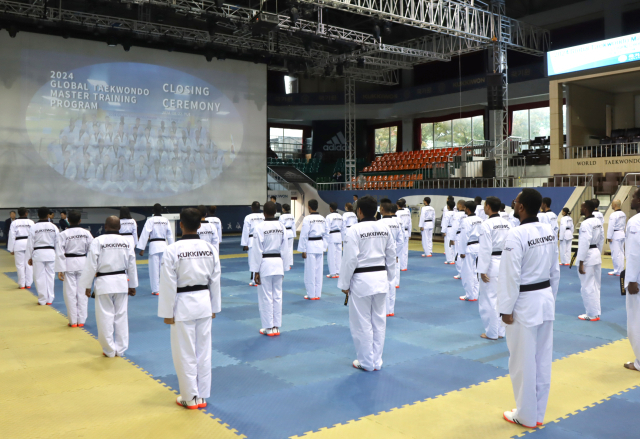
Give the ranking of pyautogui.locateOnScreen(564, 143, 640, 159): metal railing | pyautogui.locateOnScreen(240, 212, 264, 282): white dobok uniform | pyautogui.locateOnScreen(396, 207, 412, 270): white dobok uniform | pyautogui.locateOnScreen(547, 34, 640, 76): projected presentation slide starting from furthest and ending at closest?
pyautogui.locateOnScreen(564, 143, 640, 159): metal railing
pyautogui.locateOnScreen(547, 34, 640, 76): projected presentation slide
pyautogui.locateOnScreen(396, 207, 412, 270): white dobok uniform
pyautogui.locateOnScreen(240, 212, 264, 282): white dobok uniform

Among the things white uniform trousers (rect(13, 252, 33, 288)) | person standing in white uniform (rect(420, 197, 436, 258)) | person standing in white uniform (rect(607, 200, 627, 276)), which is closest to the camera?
white uniform trousers (rect(13, 252, 33, 288))

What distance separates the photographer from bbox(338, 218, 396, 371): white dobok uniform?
526cm

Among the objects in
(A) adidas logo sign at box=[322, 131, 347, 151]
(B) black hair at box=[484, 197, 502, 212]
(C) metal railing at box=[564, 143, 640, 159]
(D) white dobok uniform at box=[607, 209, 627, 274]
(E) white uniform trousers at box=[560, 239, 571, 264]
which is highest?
(A) adidas logo sign at box=[322, 131, 347, 151]

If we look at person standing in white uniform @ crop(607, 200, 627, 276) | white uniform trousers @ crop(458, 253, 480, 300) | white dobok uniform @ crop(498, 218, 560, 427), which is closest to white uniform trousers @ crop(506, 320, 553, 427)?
white dobok uniform @ crop(498, 218, 560, 427)

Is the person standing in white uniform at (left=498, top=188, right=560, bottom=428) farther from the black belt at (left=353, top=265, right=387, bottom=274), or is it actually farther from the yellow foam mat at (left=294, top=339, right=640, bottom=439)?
the black belt at (left=353, top=265, right=387, bottom=274)

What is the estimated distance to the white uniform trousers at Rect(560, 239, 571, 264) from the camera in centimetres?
1337

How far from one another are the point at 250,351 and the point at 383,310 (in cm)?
186

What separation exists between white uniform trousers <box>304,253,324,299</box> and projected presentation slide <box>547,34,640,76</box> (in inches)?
573

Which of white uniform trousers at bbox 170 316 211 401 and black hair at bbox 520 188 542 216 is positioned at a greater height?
black hair at bbox 520 188 542 216

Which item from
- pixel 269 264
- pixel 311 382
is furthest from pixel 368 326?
pixel 269 264

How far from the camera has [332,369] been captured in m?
5.49

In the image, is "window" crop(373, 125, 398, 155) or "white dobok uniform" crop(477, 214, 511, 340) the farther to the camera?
"window" crop(373, 125, 398, 155)

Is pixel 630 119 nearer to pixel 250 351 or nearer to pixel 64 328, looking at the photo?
pixel 250 351

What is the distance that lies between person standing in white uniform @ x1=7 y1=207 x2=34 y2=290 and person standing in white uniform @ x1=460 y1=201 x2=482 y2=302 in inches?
335
